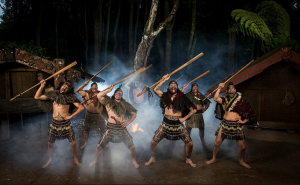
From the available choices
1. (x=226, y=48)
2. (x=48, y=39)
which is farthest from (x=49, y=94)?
(x=226, y=48)

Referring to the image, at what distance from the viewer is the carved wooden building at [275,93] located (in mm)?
8070

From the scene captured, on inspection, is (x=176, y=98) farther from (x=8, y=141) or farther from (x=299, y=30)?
(x=299, y=30)

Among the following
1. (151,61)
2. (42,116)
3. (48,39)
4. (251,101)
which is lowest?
(42,116)

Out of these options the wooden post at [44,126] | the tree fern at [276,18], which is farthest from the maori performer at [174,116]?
the tree fern at [276,18]

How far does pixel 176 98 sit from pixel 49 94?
318 centimetres

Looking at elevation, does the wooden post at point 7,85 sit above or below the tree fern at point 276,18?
below

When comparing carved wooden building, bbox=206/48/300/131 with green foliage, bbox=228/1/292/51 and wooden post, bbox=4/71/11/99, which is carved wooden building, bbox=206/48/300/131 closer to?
green foliage, bbox=228/1/292/51

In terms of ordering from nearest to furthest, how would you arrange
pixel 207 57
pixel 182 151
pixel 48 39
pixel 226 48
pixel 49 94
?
pixel 49 94 < pixel 182 151 < pixel 48 39 < pixel 226 48 < pixel 207 57

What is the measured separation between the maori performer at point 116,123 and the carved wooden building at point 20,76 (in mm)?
3055

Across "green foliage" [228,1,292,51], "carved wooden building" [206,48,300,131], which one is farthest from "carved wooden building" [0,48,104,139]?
"green foliage" [228,1,292,51]

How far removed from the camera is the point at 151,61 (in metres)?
22.7

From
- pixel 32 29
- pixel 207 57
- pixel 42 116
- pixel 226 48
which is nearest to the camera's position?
pixel 42 116

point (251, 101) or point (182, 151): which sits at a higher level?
point (251, 101)

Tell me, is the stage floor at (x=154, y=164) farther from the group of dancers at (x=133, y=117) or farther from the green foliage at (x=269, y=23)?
the green foliage at (x=269, y=23)
